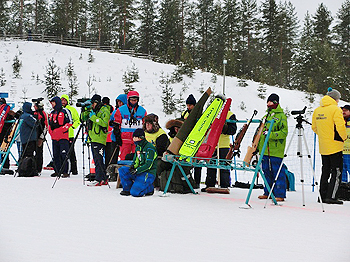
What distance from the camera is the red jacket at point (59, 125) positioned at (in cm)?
1045

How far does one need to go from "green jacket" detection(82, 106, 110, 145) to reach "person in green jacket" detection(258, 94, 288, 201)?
3.39 metres

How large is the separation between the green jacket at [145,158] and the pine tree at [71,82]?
63.8ft

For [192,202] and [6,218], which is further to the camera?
[192,202]

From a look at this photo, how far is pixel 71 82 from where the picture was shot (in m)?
27.9

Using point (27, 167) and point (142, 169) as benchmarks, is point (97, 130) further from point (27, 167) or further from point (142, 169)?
point (27, 167)

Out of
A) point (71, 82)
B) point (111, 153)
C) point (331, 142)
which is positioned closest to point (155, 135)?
point (111, 153)

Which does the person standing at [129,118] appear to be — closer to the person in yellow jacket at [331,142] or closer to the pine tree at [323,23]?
the person in yellow jacket at [331,142]

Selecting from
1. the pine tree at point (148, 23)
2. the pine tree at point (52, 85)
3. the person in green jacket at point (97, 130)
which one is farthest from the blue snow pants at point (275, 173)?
the pine tree at point (148, 23)

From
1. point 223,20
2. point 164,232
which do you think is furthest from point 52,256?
point 223,20

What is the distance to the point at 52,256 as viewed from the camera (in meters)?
3.83

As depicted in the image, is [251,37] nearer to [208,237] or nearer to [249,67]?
[249,67]

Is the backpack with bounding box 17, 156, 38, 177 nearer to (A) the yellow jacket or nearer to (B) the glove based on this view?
(B) the glove

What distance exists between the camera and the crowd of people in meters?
7.27

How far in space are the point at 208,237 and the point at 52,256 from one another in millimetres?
1643
